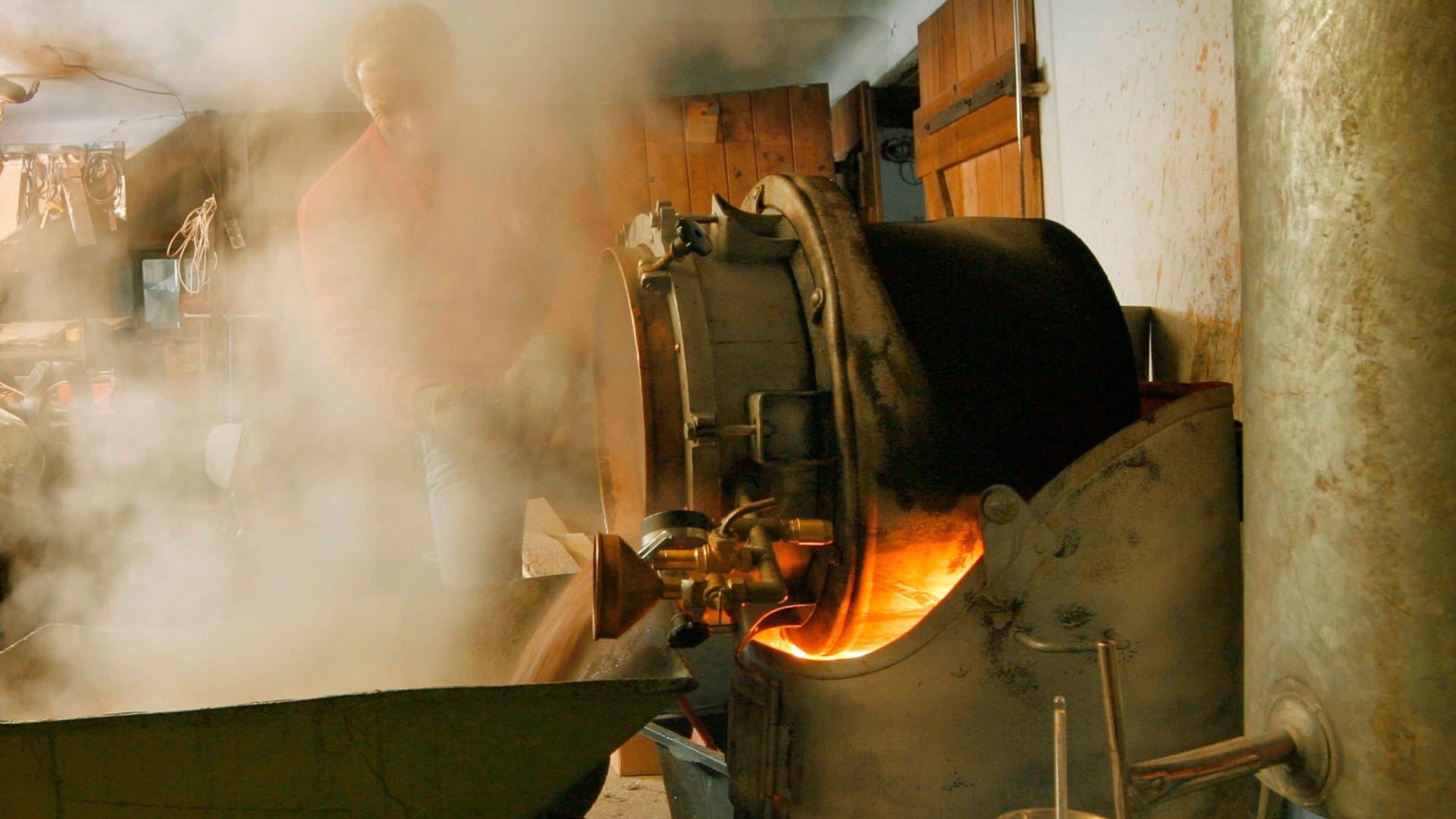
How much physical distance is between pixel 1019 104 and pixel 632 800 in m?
2.13

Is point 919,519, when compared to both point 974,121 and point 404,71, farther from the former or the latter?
point 974,121

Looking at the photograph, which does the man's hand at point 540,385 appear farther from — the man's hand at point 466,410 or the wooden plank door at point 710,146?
the wooden plank door at point 710,146

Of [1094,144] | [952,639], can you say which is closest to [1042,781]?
[952,639]

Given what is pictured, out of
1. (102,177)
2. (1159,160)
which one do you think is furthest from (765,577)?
(102,177)

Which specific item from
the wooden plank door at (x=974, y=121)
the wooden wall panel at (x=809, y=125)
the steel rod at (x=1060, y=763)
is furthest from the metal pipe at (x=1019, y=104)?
the wooden wall panel at (x=809, y=125)

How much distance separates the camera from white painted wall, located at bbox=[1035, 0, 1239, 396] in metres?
1.80

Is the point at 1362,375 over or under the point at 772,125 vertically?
under

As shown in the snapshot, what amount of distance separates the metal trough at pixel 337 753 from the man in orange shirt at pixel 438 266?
133 cm

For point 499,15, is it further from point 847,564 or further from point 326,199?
point 847,564

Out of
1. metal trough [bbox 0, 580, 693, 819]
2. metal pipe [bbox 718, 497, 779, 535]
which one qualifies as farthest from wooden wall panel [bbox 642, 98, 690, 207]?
metal trough [bbox 0, 580, 693, 819]

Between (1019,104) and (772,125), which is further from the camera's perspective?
(772,125)

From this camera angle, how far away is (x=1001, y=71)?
2881 millimetres

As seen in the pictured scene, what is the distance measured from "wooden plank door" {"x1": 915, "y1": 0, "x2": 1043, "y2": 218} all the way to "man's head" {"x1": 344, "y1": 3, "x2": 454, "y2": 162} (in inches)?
61.3

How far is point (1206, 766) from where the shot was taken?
924 millimetres
